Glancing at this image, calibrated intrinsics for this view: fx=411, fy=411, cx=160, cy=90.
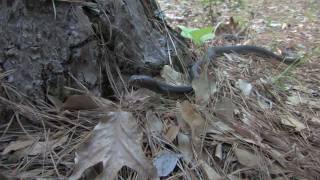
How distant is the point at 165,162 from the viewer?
1.41m

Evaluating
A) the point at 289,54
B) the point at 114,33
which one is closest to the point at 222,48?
the point at 289,54

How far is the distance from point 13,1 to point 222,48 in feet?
4.42

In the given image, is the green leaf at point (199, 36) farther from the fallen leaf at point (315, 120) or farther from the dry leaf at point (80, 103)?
the dry leaf at point (80, 103)

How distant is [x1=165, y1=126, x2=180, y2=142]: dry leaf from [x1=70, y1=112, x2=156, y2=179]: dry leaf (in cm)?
14

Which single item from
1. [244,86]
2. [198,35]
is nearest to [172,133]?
[244,86]

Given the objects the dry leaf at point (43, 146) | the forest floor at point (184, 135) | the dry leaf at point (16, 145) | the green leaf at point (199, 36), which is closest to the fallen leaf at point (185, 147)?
the forest floor at point (184, 135)

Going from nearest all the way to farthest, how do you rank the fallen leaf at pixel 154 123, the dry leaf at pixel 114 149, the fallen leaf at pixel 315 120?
the dry leaf at pixel 114 149
the fallen leaf at pixel 154 123
the fallen leaf at pixel 315 120

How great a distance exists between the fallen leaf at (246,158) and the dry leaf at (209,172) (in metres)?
0.12

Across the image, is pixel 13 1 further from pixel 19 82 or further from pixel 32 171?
pixel 32 171

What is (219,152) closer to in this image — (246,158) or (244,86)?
(246,158)

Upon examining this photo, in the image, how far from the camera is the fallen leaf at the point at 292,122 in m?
1.72

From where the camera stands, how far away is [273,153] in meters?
1.49

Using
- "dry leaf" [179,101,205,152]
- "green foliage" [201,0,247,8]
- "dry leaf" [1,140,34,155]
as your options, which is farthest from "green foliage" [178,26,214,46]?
"green foliage" [201,0,247,8]

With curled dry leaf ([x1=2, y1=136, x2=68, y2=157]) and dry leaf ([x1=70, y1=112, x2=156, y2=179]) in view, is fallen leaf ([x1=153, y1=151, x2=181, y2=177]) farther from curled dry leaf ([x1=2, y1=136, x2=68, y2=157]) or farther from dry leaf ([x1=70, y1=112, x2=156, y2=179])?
curled dry leaf ([x1=2, y1=136, x2=68, y2=157])
